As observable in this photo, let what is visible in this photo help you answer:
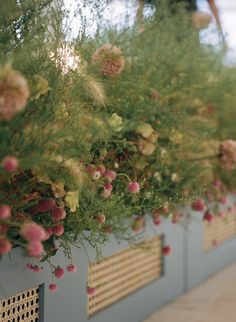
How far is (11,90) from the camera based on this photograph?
2.52ft

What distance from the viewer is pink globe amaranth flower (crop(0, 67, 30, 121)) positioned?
76cm

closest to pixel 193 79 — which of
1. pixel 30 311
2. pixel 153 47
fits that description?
pixel 153 47

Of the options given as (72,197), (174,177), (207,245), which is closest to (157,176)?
(174,177)

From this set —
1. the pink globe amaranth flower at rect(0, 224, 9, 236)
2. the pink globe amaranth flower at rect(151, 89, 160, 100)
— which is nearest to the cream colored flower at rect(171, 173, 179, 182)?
the pink globe amaranth flower at rect(151, 89, 160, 100)

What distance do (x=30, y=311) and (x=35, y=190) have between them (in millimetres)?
283

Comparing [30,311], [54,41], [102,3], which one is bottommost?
[30,311]

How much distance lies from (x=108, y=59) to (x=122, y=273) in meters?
0.74

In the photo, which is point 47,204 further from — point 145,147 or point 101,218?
point 145,147

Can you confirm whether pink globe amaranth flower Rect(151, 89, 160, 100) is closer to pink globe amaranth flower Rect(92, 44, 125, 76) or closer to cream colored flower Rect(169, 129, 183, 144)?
cream colored flower Rect(169, 129, 183, 144)

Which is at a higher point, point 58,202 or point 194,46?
point 194,46

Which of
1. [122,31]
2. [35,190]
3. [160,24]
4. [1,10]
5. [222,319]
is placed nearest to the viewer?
[1,10]

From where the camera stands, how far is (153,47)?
5.53 ft

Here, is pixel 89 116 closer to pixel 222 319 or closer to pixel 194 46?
pixel 194 46

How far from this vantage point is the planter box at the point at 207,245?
7.34 ft
